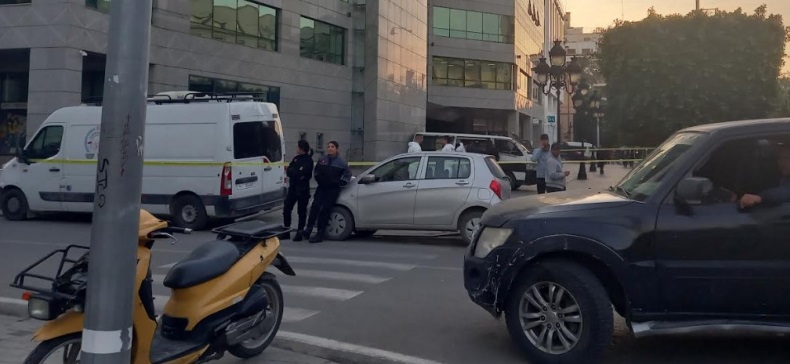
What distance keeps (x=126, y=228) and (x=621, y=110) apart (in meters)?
38.5

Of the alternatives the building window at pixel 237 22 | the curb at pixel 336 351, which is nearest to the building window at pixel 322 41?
the building window at pixel 237 22

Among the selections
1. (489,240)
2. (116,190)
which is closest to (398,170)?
(489,240)

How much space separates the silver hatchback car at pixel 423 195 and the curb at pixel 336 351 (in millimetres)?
5948

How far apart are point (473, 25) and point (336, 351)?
48.5 m

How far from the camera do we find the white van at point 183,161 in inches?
562

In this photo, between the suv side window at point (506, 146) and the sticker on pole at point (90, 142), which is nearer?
the sticker on pole at point (90, 142)

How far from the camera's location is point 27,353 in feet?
20.1

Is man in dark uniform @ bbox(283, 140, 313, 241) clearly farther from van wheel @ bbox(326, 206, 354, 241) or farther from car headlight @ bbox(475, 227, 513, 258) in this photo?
car headlight @ bbox(475, 227, 513, 258)

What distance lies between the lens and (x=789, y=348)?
6.22m

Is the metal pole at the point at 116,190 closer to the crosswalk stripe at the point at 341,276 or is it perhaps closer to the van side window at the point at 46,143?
the crosswalk stripe at the point at 341,276

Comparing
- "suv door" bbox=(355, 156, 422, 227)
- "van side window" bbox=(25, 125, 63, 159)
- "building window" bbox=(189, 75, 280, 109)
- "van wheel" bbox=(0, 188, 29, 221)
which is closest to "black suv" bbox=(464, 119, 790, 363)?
"suv door" bbox=(355, 156, 422, 227)

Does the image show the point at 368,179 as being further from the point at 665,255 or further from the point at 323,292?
the point at 665,255

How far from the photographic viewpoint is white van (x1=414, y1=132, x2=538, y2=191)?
2533 centimetres

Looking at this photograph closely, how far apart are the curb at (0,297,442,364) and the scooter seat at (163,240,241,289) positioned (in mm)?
1199
